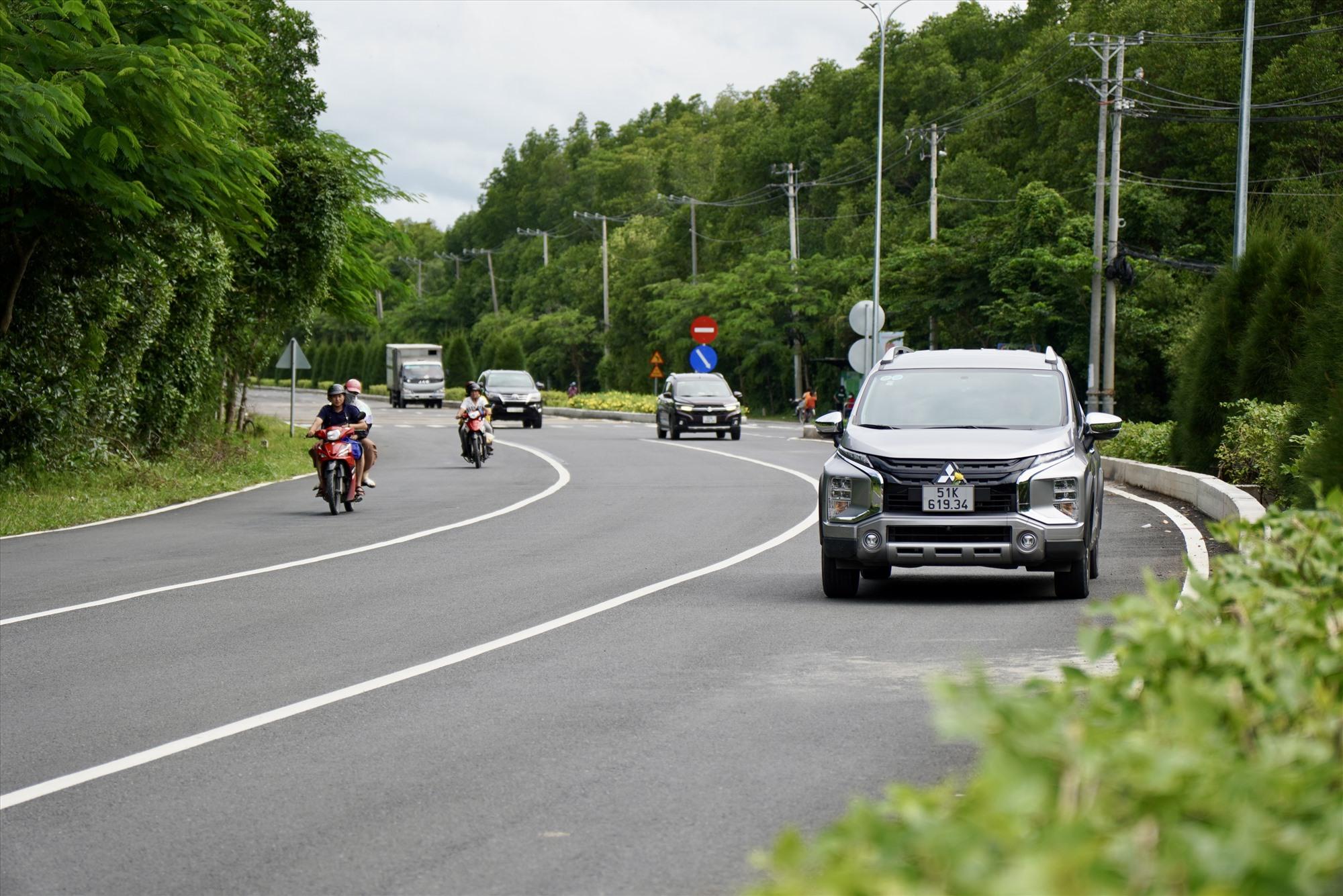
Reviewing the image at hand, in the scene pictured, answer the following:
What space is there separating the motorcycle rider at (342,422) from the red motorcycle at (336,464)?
5cm

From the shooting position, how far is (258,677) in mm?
9727

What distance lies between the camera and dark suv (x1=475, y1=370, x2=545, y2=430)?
58.9 m

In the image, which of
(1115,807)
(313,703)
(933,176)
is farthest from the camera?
(933,176)

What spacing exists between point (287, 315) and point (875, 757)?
32.6 meters

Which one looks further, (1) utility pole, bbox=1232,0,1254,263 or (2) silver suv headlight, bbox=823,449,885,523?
(1) utility pole, bbox=1232,0,1254,263

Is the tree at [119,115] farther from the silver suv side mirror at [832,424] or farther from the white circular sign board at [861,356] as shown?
the white circular sign board at [861,356]

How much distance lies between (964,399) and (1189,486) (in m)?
9.55

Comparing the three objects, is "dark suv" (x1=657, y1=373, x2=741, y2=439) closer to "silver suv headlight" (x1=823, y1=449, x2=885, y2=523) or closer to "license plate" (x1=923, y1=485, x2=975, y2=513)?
"silver suv headlight" (x1=823, y1=449, x2=885, y2=523)

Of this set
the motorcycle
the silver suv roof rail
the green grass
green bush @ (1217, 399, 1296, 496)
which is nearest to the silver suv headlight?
the silver suv roof rail

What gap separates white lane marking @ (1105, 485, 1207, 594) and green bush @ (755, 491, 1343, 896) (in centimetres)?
837

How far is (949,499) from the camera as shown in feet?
42.2

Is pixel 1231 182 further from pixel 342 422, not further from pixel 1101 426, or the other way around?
pixel 1101 426

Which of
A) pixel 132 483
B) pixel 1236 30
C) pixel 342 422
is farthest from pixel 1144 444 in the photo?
pixel 1236 30

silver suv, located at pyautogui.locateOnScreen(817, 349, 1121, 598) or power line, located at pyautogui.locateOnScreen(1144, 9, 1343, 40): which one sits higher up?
power line, located at pyautogui.locateOnScreen(1144, 9, 1343, 40)
